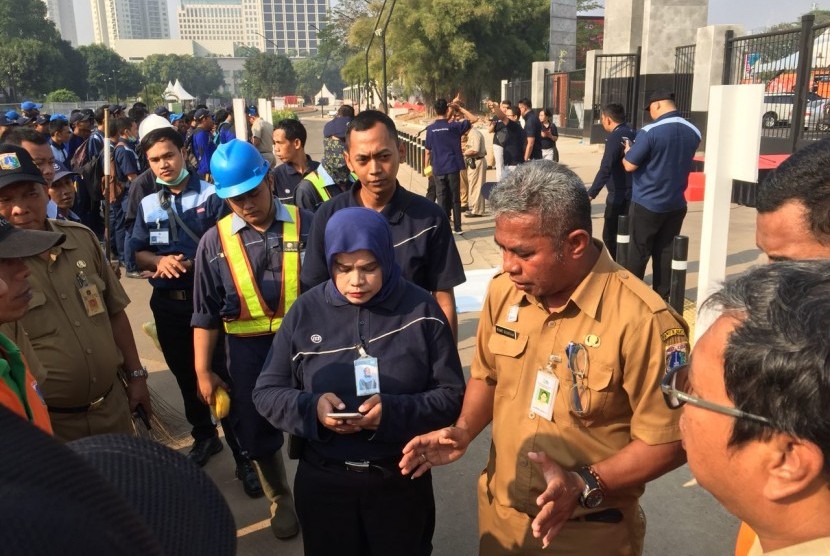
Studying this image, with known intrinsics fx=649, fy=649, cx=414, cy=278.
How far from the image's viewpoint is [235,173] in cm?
320

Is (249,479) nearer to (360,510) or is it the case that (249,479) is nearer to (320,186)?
(360,510)

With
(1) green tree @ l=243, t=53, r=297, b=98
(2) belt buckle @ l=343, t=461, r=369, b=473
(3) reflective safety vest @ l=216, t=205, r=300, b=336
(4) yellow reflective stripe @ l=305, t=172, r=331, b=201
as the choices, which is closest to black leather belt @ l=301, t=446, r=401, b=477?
(2) belt buckle @ l=343, t=461, r=369, b=473

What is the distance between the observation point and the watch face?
1.87m

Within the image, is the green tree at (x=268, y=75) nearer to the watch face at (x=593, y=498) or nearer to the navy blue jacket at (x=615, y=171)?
the navy blue jacket at (x=615, y=171)

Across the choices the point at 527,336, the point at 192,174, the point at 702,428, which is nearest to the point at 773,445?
the point at 702,428

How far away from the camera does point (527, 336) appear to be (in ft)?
6.96

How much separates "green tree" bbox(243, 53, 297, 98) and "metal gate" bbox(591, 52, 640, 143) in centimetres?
9610

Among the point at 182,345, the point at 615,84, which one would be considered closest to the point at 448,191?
the point at 182,345

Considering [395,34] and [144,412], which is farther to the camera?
[395,34]

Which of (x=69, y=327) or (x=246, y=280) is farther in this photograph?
(x=246, y=280)

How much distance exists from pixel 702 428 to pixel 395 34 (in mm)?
47317

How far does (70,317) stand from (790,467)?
279 centimetres

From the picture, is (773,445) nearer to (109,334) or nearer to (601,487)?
(601,487)

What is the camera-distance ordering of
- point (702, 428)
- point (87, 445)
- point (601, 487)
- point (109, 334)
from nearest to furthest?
point (87, 445) < point (702, 428) < point (601, 487) < point (109, 334)
